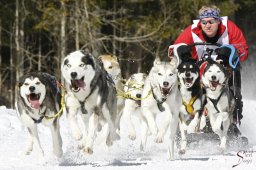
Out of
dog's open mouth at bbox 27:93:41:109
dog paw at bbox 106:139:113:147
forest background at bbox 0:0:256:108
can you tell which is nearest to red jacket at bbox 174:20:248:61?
dog paw at bbox 106:139:113:147

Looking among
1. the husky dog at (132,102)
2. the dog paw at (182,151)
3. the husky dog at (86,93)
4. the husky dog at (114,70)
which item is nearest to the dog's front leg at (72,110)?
the husky dog at (86,93)

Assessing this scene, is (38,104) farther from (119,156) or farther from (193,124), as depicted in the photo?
(193,124)

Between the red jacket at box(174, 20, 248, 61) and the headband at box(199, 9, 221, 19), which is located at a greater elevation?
the headband at box(199, 9, 221, 19)

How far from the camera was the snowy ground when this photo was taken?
6.18 m

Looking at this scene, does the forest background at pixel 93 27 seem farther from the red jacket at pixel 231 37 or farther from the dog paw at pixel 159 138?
the dog paw at pixel 159 138

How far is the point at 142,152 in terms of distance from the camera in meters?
7.86

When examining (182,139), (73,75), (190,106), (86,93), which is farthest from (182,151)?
(73,75)

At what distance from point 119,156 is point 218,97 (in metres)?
1.21

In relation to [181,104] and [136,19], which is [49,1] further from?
[181,104]

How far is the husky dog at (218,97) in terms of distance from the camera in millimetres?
7426

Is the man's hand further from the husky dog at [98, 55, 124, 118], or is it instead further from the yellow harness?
the husky dog at [98, 55, 124, 118]

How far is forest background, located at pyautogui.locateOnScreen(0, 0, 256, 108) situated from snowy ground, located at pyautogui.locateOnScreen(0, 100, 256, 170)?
8.78 meters

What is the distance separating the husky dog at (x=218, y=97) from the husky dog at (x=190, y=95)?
11 cm

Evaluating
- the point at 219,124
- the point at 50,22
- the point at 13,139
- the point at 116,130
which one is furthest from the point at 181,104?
the point at 50,22
